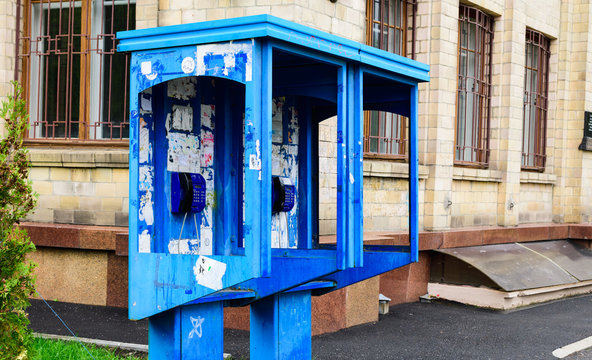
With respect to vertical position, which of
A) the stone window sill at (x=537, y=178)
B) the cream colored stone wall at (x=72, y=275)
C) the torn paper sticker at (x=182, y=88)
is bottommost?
the cream colored stone wall at (x=72, y=275)

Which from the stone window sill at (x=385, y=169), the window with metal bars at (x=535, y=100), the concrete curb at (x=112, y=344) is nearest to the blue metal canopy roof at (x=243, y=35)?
the concrete curb at (x=112, y=344)

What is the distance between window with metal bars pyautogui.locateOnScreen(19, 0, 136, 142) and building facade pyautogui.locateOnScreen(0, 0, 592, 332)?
0.06 ft

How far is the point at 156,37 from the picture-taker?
15.9ft

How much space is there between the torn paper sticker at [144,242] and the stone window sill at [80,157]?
4465 millimetres

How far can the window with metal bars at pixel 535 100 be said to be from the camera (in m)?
15.1

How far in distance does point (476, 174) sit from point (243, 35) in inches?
355

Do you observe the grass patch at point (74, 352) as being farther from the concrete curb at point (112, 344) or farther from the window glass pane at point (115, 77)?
the window glass pane at point (115, 77)

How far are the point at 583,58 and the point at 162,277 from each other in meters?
13.0

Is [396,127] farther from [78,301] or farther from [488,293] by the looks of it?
[78,301]

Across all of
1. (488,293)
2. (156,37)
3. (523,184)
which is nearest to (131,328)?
(156,37)

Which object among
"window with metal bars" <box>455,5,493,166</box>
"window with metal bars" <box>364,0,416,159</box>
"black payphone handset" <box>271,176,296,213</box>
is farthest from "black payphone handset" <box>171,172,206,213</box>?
"window with metal bars" <box>455,5,493,166</box>

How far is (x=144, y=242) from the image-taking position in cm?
502

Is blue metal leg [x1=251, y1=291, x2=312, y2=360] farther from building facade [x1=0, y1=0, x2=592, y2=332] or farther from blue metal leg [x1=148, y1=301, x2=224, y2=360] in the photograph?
building facade [x1=0, y1=0, x2=592, y2=332]

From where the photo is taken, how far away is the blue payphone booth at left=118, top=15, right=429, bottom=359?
455 cm
